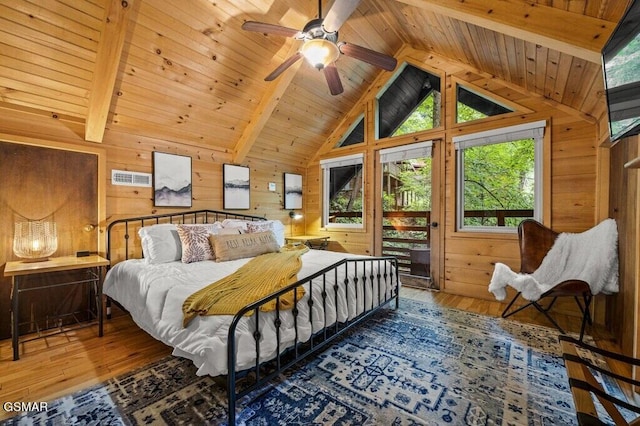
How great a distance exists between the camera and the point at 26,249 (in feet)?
7.87

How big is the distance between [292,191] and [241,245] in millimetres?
2367

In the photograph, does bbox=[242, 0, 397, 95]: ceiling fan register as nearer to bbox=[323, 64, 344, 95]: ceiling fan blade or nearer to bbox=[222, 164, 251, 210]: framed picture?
bbox=[323, 64, 344, 95]: ceiling fan blade

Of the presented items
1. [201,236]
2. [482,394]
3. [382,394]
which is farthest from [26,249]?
[482,394]

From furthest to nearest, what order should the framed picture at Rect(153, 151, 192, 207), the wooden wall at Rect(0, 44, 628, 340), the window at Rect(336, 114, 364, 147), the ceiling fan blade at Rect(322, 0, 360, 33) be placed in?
the window at Rect(336, 114, 364, 147) → the framed picture at Rect(153, 151, 192, 207) → the wooden wall at Rect(0, 44, 628, 340) → the ceiling fan blade at Rect(322, 0, 360, 33)

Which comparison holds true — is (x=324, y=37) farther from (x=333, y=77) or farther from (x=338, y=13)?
(x=333, y=77)

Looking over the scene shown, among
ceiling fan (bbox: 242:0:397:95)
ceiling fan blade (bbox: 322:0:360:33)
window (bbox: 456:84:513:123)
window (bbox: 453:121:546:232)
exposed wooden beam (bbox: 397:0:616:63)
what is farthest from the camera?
window (bbox: 456:84:513:123)

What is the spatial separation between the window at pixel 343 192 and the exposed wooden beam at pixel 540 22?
2723 millimetres

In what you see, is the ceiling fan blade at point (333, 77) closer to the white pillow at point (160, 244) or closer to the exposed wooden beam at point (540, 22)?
the exposed wooden beam at point (540, 22)

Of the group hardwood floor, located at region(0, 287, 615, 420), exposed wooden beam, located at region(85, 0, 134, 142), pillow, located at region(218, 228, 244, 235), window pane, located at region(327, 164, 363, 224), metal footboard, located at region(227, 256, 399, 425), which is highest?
exposed wooden beam, located at region(85, 0, 134, 142)

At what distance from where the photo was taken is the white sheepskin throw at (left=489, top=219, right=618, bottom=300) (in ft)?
8.04

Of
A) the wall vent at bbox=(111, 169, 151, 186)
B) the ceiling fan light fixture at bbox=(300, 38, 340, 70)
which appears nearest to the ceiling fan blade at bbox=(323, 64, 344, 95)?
the ceiling fan light fixture at bbox=(300, 38, 340, 70)

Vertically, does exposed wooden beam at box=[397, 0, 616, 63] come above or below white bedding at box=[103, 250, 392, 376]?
above

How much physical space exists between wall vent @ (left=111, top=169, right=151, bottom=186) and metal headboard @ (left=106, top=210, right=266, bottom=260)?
0.40m

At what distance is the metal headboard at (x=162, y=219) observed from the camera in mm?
3047
